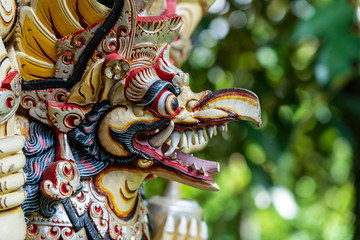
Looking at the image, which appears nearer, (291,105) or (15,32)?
(15,32)

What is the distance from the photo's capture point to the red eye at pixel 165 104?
1.59ft

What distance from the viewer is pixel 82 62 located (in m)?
0.49

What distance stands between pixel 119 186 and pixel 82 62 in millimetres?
134

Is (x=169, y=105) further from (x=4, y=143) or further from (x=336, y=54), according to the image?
(x=336, y=54)

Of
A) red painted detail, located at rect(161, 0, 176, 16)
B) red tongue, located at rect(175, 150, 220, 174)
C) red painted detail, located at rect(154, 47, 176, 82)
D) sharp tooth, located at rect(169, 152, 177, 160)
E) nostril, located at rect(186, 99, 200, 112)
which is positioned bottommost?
sharp tooth, located at rect(169, 152, 177, 160)

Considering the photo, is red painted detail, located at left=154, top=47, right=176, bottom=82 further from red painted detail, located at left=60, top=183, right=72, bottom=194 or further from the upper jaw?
red painted detail, located at left=60, top=183, right=72, bottom=194

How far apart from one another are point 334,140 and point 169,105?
122cm

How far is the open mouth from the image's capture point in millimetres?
512

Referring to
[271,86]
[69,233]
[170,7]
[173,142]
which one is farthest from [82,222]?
[271,86]

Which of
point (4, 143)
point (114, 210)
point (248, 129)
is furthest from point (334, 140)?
point (4, 143)

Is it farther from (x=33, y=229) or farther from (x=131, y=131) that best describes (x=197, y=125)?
(x=33, y=229)

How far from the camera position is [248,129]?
4.17ft

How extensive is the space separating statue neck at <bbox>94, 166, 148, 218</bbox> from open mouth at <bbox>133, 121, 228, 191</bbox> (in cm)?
3

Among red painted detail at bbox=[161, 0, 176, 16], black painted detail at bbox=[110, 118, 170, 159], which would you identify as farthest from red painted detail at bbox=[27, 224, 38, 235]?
red painted detail at bbox=[161, 0, 176, 16]
